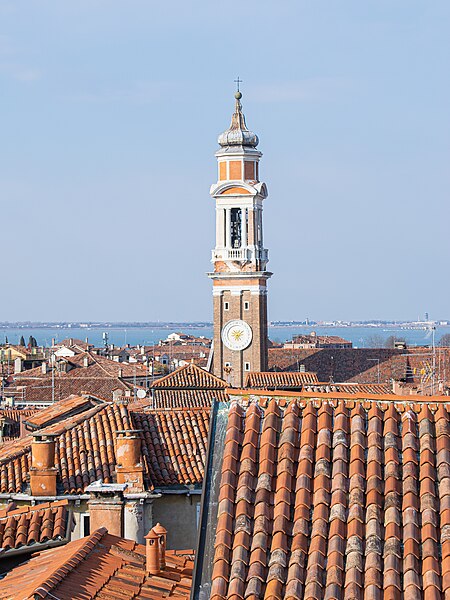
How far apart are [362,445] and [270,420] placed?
0.57 metres

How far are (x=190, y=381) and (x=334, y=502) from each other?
33.2 metres

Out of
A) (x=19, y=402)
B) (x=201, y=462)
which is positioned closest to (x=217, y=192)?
(x=19, y=402)

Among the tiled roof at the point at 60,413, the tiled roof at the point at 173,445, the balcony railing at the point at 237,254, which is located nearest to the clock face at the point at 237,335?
the balcony railing at the point at 237,254

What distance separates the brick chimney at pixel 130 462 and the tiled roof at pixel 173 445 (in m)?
0.38

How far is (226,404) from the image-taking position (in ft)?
25.6

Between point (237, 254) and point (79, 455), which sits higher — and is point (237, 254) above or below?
above

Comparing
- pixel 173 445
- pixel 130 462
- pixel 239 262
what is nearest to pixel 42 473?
pixel 130 462

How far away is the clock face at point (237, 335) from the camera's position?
2266 inches

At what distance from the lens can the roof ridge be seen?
917 cm

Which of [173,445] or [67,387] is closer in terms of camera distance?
[173,445]

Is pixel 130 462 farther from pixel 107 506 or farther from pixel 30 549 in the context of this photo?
pixel 30 549

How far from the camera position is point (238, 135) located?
5819 cm

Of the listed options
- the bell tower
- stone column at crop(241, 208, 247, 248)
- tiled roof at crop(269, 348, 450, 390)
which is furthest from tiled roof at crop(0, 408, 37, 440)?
tiled roof at crop(269, 348, 450, 390)

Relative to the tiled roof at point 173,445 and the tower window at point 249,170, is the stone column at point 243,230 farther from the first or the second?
the tiled roof at point 173,445
